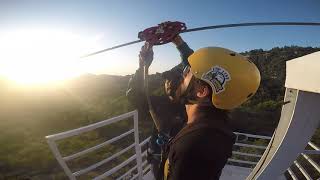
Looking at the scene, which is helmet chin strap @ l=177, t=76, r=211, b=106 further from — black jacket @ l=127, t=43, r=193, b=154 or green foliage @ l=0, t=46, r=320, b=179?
green foliage @ l=0, t=46, r=320, b=179

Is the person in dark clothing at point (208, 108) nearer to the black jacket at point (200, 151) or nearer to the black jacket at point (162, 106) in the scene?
the black jacket at point (200, 151)

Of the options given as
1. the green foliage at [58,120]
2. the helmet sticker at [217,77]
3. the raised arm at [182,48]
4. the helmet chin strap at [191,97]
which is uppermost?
the raised arm at [182,48]

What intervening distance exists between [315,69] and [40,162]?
→ 66694mm

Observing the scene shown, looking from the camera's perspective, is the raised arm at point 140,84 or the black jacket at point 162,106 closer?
the raised arm at point 140,84

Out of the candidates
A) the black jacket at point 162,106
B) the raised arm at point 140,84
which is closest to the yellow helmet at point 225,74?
the raised arm at point 140,84

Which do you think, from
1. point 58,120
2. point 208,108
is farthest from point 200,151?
point 58,120

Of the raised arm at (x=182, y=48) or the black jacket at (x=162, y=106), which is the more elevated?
the raised arm at (x=182, y=48)

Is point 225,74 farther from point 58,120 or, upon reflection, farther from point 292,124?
point 58,120

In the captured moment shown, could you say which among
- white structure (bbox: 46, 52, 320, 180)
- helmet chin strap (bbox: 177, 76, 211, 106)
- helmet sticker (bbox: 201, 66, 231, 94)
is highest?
helmet sticker (bbox: 201, 66, 231, 94)

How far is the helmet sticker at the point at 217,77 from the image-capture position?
230 cm

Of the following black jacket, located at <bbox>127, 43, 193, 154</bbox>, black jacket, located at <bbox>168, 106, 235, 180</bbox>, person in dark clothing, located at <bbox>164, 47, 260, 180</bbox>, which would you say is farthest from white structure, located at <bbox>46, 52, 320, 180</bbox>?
black jacket, located at <bbox>168, 106, 235, 180</bbox>

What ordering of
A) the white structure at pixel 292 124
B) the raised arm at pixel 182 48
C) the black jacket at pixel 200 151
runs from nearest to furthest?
the black jacket at pixel 200 151 < the white structure at pixel 292 124 < the raised arm at pixel 182 48

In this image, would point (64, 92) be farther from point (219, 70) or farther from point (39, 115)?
point (219, 70)

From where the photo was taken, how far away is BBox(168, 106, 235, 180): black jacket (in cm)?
182
